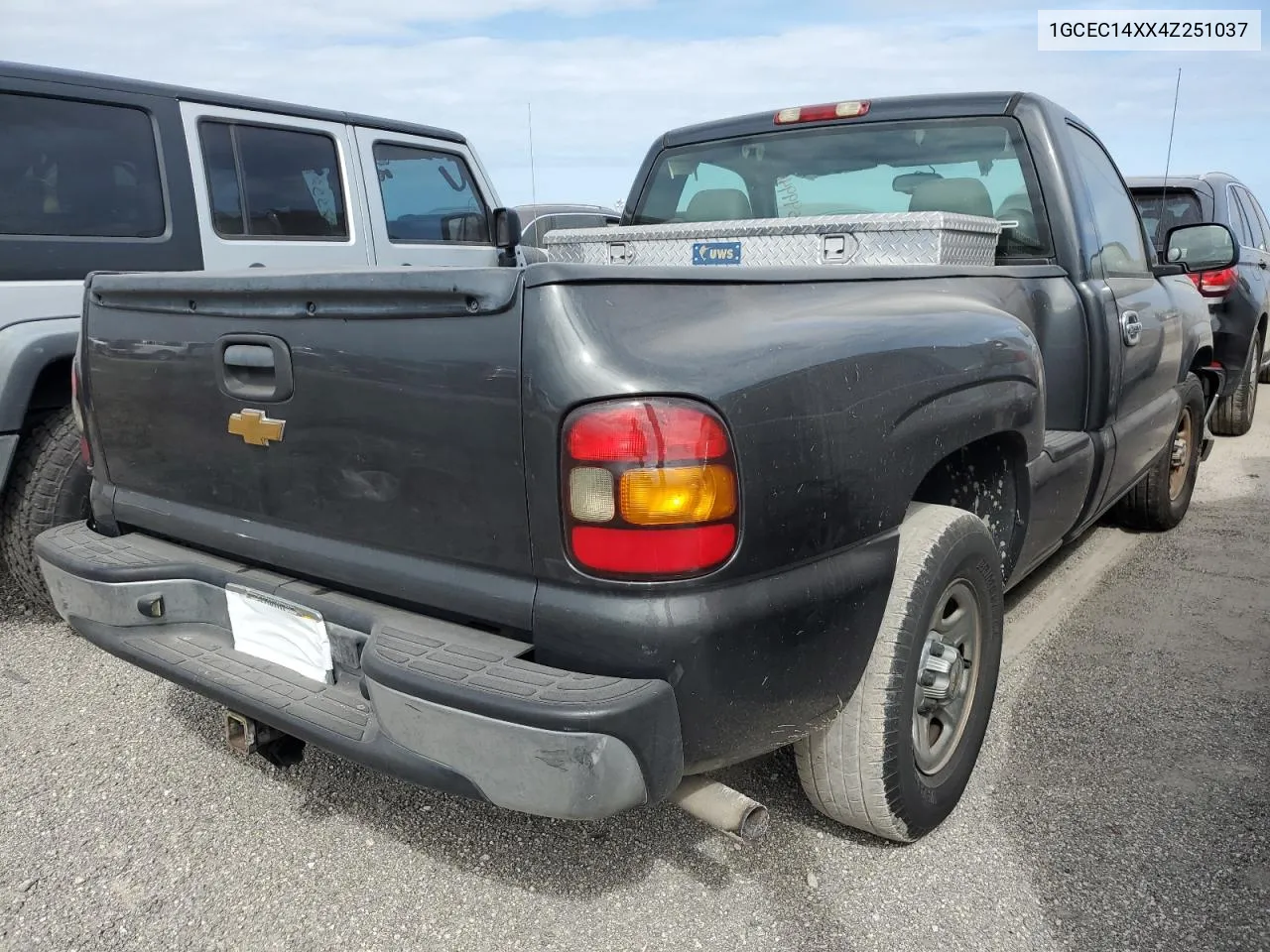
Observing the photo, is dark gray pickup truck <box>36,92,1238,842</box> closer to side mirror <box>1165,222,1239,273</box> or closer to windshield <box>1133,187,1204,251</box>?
side mirror <box>1165,222,1239,273</box>

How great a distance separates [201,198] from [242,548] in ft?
9.13

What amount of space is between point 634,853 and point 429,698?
0.90 metres

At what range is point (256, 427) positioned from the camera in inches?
79.7

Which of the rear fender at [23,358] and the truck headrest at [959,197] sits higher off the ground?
the truck headrest at [959,197]

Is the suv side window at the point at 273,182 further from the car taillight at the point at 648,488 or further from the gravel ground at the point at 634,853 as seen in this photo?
the car taillight at the point at 648,488

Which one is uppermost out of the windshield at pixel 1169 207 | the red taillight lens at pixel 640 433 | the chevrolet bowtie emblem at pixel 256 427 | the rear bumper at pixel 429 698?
the windshield at pixel 1169 207

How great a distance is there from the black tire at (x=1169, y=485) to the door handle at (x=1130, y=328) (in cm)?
111

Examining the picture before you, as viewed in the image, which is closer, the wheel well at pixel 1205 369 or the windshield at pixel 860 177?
the windshield at pixel 860 177

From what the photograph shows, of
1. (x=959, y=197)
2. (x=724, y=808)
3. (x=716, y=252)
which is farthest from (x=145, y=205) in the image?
(x=724, y=808)

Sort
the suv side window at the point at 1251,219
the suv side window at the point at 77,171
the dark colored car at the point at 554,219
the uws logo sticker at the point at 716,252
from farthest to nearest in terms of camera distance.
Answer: the dark colored car at the point at 554,219 < the suv side window at the point at 1251,219 < the suv side window at the point at 77,171 < the uws logo sticker at the point at 716,252

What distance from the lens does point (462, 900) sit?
2.12m

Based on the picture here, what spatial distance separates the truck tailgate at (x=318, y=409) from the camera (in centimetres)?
168

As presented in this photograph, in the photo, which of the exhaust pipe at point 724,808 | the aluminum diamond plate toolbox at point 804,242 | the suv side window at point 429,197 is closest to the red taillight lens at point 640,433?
the exhaust pipe at point 724,808

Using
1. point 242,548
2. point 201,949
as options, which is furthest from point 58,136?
point 201,949
